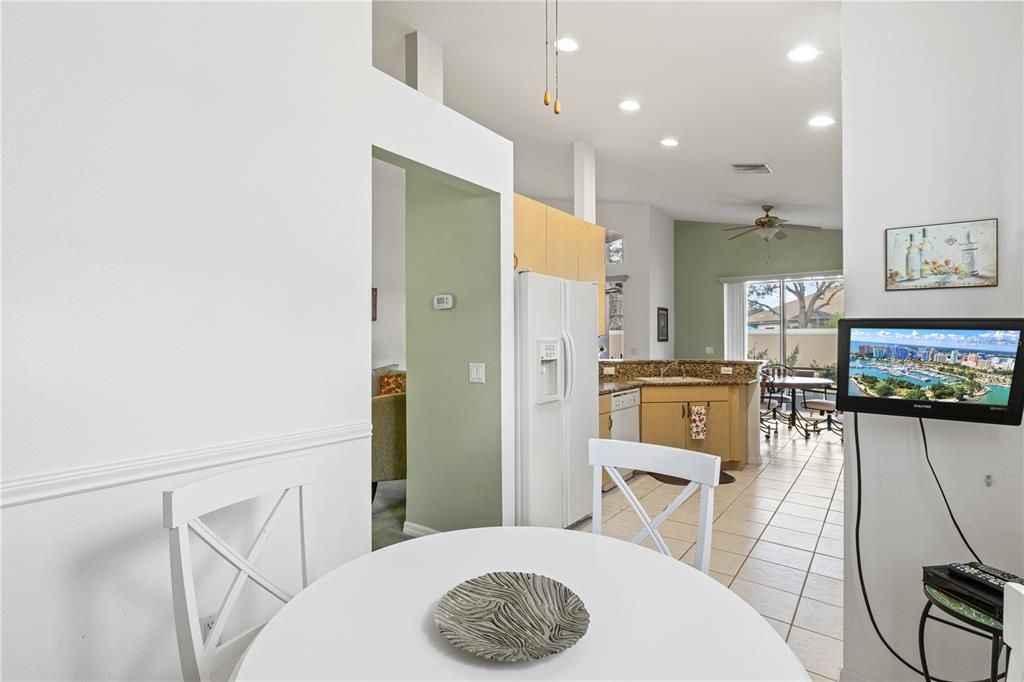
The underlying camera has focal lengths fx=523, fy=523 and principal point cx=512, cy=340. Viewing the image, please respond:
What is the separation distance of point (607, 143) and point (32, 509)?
15.1 feet

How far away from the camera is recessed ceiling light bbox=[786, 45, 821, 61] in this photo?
9.66 ft

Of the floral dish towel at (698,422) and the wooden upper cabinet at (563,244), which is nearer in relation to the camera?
the wooden upper cabinet at (563,244)

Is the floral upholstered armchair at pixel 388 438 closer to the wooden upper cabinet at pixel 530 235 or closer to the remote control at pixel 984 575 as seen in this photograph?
the wooden upper cabinet at pixel 530 235

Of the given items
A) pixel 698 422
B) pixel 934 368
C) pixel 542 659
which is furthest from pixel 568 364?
pixel 542 659

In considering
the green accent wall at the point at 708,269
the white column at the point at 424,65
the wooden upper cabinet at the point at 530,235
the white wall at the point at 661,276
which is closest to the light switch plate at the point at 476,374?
the wooden upper cabinet at the point at 530,235

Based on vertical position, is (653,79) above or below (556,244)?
above

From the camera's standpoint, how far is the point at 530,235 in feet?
11.8

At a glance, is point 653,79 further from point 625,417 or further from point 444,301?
point 625,417

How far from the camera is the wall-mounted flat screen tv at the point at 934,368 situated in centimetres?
152

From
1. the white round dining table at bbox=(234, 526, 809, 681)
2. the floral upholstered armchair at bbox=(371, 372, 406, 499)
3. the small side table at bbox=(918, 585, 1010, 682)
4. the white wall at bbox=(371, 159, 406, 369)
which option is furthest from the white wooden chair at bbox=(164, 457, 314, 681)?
the white wall at bbox=(371, 159, 406, 369)

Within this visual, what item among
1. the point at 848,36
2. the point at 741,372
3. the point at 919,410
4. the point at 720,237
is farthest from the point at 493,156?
the point at 720,237

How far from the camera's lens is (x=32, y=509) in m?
1.29

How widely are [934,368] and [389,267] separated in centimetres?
545

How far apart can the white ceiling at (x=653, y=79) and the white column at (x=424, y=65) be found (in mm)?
62
